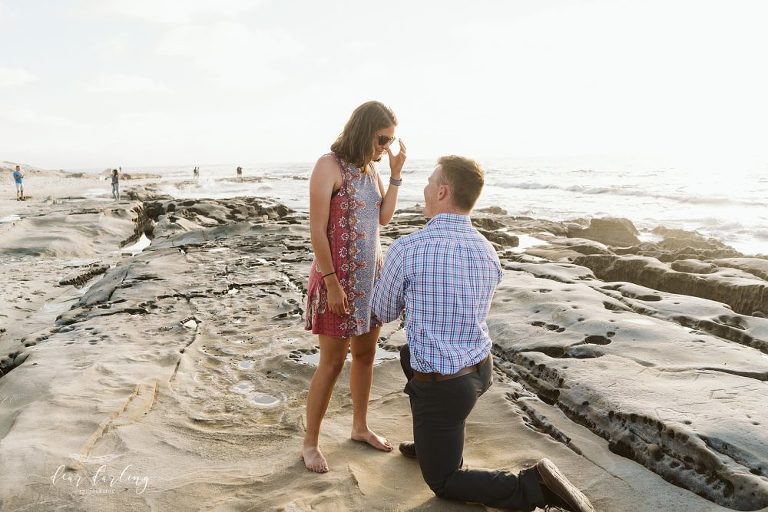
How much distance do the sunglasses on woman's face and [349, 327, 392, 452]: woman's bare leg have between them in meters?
1.02

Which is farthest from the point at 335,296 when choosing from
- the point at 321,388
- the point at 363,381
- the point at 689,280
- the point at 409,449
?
the point at 689,280

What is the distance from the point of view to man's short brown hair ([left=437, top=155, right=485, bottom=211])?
224 centimetres

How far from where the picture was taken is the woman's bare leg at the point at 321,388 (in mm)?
2775

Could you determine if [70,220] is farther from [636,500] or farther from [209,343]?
[636,500]

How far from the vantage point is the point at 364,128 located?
2592mm

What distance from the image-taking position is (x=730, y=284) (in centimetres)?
592

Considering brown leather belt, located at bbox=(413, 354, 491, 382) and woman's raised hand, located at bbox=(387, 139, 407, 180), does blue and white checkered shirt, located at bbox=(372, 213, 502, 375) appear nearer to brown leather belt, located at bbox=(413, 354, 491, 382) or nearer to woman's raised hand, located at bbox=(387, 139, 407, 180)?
brown leather belt, located at bbox=(413, 354, 491, 382)

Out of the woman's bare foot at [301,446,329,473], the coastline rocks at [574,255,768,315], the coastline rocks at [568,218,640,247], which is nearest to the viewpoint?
the woman's bare foot at [301,446,329,473]

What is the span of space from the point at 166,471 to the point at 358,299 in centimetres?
135

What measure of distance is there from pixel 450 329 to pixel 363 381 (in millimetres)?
921

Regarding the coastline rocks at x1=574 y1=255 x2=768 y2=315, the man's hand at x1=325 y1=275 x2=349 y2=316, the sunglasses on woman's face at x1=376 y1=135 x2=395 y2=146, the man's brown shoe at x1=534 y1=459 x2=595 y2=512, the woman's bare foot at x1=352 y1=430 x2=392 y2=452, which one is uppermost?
the sunglasses on woman's face at x1=376 y1=135 x2=395 y2=146

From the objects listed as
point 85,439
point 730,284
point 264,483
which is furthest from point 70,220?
point 730,284

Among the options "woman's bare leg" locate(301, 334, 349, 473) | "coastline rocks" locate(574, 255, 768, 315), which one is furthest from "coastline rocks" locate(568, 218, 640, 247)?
"woman's bare leg" locate(301, 334, 349, 473)

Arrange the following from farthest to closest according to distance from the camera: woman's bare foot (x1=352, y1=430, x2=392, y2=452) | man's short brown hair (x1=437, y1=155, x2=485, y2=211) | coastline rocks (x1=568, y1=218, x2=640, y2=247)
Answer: coastline rocks (x1=568, y1=218, x2=640, y2=247)
woman's bare foot (x1=352, y1=430, x2=392, y2=452)
man's short brown hair (x1=437, y1=155, x2=485, y2=211)
